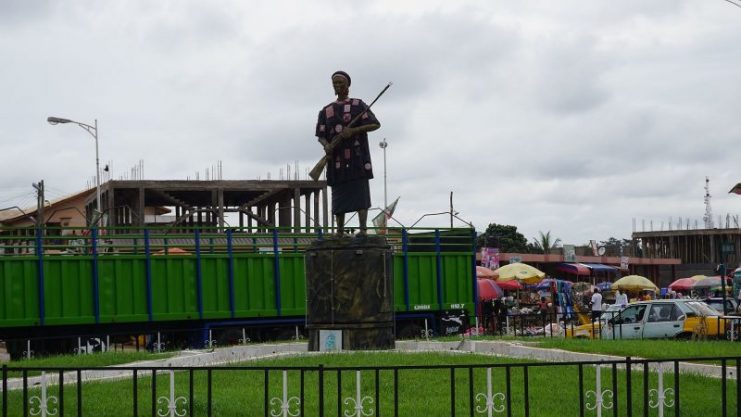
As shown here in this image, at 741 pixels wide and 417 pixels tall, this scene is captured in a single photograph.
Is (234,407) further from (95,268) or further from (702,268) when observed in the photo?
(702,268)

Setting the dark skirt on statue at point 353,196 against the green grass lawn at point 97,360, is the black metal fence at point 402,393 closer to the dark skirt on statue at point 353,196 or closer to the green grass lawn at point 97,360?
the green grass lawn at point 97,360

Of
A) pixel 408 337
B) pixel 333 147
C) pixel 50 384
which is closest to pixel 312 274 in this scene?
pixel 333 147

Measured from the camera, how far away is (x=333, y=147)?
1616 centimetres

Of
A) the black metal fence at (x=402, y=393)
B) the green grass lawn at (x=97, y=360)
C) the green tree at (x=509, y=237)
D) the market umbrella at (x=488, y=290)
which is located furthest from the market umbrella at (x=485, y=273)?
the green tree at (x=509, y=237)

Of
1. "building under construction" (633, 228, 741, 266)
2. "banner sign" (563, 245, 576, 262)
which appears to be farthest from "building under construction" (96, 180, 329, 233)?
"building under construction" (633, 228, 741, 266)

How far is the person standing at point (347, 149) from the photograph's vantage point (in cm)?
1600

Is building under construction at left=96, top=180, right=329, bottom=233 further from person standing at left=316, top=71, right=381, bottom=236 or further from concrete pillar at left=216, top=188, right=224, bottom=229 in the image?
person standing at left=316, top=71, right=381, bottom=236

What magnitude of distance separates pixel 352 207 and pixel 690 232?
277 feet

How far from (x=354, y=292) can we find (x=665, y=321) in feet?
31.9

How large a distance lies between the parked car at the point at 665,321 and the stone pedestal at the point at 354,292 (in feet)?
28.1

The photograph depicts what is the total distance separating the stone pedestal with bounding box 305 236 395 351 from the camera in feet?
51.4

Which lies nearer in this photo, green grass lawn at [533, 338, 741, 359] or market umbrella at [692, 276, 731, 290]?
green grass lawn at [533, 338, 741, 359]

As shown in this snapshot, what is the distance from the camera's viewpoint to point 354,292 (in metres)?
15.7

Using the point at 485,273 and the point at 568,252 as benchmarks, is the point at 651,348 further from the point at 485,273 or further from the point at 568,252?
the point at 568,252
